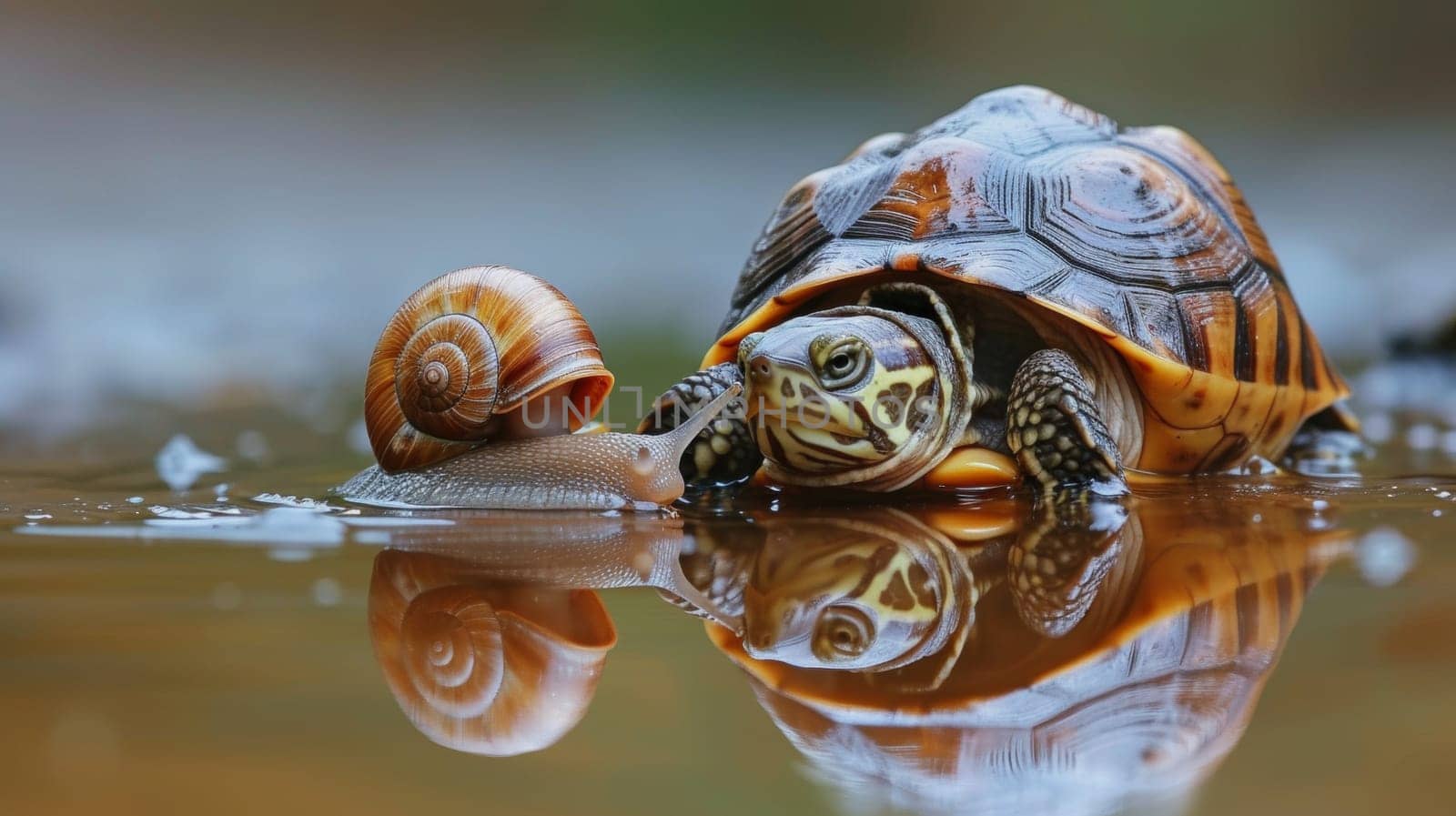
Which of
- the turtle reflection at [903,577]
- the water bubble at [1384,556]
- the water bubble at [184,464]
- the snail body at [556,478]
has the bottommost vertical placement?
the water bubble at [184,464]

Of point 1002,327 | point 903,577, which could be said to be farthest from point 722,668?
point 1002,327

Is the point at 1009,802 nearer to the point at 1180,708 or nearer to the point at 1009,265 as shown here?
the point at 1180,708

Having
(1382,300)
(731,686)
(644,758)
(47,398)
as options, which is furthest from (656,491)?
(1382,300)

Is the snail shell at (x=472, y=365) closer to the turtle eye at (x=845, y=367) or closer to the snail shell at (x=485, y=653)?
the turtle eye at (x=845, y=367)

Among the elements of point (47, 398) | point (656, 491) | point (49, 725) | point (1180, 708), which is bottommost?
point (47, 398)

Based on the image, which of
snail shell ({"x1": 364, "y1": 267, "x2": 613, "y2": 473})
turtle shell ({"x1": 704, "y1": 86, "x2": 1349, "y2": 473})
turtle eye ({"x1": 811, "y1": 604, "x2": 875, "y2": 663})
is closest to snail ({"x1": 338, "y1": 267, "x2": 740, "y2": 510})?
snail shell ({"x1": 364, "y1": 267, "x2": 613, "y2": 473})

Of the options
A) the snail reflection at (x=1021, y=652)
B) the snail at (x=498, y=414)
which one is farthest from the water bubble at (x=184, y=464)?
the snail reflection at (x=1021, y=652)

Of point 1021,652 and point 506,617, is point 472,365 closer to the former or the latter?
point 506,617
